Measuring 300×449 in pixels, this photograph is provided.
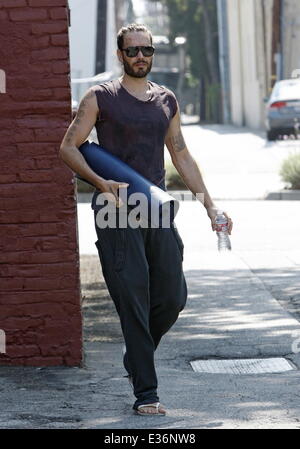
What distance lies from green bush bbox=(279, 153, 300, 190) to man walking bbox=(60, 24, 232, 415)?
14147 millimetres

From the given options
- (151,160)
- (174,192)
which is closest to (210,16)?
(174,192)

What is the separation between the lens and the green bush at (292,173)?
2084 cm

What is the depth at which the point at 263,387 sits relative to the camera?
7.45 m

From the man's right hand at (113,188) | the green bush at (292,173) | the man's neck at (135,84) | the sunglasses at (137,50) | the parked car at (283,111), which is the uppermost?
the sunglasses at (137,50)

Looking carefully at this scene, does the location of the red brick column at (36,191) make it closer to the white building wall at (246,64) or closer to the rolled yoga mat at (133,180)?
Answer: the rolled yoga mat at (133,180)

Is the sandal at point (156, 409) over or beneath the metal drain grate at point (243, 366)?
over

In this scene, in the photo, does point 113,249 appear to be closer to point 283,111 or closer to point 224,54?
point 283,111

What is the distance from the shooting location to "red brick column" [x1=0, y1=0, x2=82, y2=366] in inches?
305

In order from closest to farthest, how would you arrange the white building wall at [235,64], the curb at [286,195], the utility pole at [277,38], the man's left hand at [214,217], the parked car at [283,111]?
1. the man's left hand at [214,217]
2. the curb at [286,195]
3. the parked car at [283,111]
4. the utility pole at [277,38]
5. the white building wall at [235,64]

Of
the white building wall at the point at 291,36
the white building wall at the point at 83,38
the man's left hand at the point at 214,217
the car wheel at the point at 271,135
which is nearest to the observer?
the man's left hand at the point at 214,217

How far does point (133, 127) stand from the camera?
666 centimetres

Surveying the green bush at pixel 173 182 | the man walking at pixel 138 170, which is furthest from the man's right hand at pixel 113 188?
the green bush at pixel 173 182

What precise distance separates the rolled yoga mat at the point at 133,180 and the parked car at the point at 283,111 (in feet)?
83.9

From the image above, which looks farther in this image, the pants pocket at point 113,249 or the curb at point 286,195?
the curb at point 286,195
